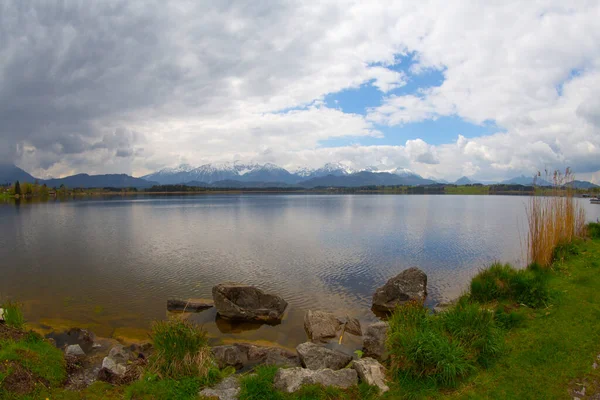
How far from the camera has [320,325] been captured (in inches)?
647

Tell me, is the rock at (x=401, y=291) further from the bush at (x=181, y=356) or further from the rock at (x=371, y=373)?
the bush at (x=181, y=356)

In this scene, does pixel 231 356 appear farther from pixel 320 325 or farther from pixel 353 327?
pixel 353 327

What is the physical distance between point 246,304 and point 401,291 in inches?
362

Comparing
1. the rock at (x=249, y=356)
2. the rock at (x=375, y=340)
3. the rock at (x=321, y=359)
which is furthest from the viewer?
the rock at (x=375, y=340)

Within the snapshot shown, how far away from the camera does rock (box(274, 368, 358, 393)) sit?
833 centimetres

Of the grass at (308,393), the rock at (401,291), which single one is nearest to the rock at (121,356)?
the grass at (308,393)

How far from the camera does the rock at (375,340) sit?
500 inches

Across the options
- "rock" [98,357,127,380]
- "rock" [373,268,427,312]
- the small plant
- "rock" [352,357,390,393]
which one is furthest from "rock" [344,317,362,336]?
the small plant

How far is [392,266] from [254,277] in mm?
12391

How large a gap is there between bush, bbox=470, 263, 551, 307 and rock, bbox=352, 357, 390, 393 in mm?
6383

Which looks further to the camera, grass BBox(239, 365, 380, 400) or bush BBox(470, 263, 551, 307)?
bush BBox(470, 263, 551, 307)

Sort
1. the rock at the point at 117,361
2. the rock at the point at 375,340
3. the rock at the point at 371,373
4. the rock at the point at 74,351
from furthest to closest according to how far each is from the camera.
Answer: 1. the rock at the point at 74,351
2. the rock at the point at 375,340
3. the rock at the point at 117,361
4. the rock at the point at 371,373

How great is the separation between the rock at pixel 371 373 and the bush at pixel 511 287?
6.38 metres

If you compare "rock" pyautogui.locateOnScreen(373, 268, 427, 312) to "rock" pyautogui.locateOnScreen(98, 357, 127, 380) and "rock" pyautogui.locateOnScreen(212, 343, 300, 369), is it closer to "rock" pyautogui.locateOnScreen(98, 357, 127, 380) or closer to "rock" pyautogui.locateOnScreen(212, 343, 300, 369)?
"rock" pyautogui.locateOnScreen(212, 343, 300, 369)
